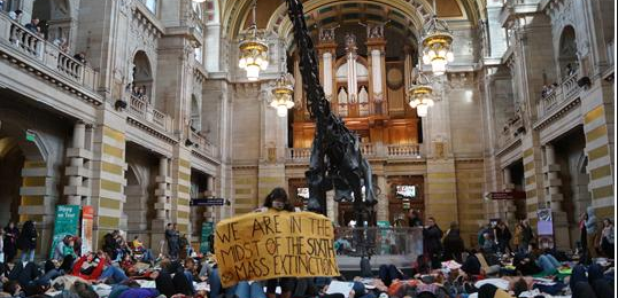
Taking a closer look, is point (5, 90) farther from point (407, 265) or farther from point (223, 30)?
point (223, 30)

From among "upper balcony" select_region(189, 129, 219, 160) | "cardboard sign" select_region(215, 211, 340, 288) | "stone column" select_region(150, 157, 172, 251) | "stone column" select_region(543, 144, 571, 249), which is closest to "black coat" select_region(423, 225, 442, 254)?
"cardboard sign" select_region(215, 211, 340, 288)

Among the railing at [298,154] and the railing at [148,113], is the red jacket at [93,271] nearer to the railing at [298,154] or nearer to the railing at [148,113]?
the railing at [148,113]

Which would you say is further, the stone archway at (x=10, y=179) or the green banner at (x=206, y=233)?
the green banner at (x=206, y=233)

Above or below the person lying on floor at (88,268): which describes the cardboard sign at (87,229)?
above

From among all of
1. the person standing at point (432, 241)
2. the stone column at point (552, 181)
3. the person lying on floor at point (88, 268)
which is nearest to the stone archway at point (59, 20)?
the person lying on floor at point (88, 268)

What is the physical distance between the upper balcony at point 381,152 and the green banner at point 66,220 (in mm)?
15840

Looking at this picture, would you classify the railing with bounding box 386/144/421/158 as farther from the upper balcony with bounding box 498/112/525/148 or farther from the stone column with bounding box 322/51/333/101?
the stone column with bounding box 322/51/333/101

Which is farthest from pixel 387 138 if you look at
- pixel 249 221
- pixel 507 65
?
pixel 249 221

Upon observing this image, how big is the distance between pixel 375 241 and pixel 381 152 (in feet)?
57.3

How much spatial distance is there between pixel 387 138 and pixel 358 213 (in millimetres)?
18787

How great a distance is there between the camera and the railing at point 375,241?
11.6 meters

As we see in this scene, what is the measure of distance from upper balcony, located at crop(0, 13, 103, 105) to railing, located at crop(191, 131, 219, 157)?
29.5 feet

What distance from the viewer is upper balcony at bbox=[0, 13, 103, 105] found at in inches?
484

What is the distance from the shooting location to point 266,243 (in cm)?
537
